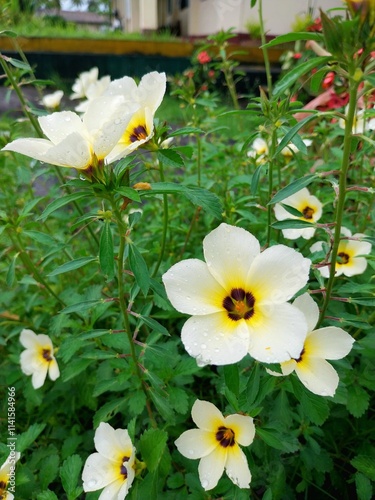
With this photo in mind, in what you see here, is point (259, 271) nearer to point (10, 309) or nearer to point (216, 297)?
point (216, 297)

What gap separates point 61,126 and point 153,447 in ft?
2.42

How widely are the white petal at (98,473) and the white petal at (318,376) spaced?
1.70 feet

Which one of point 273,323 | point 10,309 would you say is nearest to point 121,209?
point 273,323

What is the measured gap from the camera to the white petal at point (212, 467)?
921 mm

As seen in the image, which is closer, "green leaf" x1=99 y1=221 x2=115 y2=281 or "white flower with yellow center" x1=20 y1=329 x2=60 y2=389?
"green leaf" x1=99 y1=221 x2=115 y2=281

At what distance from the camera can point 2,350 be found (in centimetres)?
182

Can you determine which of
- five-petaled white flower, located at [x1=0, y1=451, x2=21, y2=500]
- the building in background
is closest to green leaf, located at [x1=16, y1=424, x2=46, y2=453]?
five-petaled white flower, located at [x1=0, y1=451, x2=21, y2=500]

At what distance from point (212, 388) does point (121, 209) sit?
1.02 metres

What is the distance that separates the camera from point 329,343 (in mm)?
873

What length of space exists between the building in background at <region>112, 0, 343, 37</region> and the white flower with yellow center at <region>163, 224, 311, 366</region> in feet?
15.5

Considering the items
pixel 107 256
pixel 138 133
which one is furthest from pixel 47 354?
pixel 138 133

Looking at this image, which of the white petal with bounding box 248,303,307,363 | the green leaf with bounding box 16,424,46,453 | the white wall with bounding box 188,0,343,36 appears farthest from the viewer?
the white wall with bounding box 188,0,343,36

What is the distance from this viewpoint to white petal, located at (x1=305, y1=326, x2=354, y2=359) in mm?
858

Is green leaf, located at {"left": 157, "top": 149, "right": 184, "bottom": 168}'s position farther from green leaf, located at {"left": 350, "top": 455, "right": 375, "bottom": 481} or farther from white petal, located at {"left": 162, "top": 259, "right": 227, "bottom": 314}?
green leaf, located at {"left": 350, "top": 455, "right": 375, "bottom": 481}
